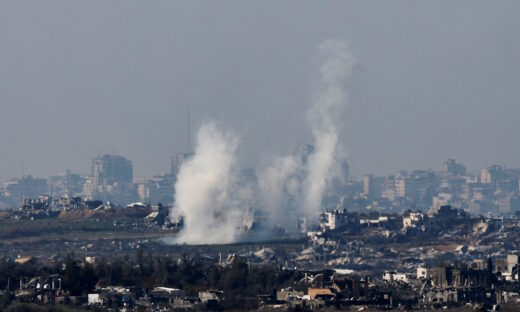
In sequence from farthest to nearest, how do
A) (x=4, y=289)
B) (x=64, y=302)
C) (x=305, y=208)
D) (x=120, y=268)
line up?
(x=305, y=208)
(x=120, y=268)
(x=4, y=289)
(x=64, y=302)

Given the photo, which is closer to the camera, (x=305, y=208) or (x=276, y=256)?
(x=276, y=256)

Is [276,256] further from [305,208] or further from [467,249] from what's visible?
[305,208]

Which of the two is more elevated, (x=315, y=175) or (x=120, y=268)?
(x=315, y=175)

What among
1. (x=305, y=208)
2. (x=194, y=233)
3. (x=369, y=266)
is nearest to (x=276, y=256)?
(x=369, y=266)

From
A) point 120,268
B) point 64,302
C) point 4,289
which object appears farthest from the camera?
→ point 120,268

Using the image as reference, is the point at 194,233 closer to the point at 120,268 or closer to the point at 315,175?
the point at 315,175

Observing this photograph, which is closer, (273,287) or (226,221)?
(273,287)

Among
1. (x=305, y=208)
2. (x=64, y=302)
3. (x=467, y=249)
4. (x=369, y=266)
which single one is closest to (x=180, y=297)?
(x=64, y=302)

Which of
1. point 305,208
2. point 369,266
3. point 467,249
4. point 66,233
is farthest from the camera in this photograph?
point 305,208

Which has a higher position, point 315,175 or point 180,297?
point 315,175
